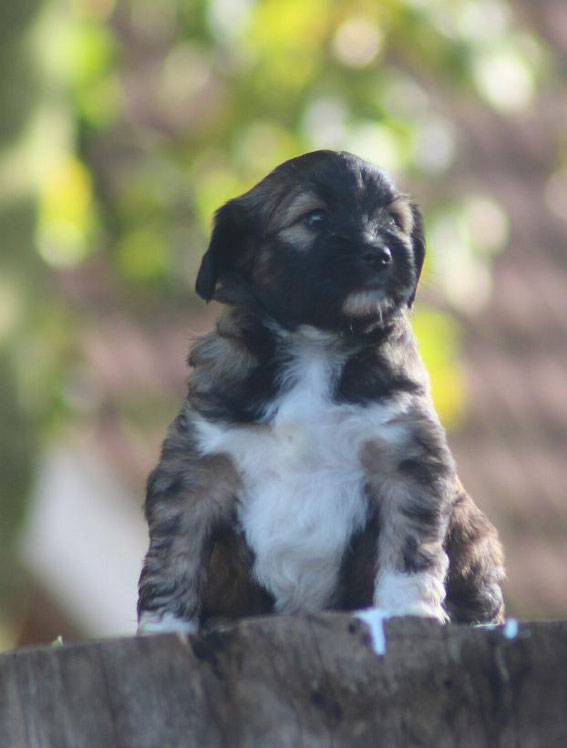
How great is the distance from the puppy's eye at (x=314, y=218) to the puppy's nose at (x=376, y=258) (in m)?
0.19

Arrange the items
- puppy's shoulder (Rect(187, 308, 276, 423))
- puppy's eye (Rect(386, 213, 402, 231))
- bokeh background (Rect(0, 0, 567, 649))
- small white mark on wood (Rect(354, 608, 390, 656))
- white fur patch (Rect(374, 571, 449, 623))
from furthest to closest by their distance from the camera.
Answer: bokeh background (Rect(0, 0, 567, 649)), puppy's eye (Rect(386, 213, 402, 231)), puppy's shoulder (Rect(187, 308, 276, 423)), white fur patch (Rect(374, 571, 449, 623)), small white mark on wood (Rect(354, 608, 390, 656))

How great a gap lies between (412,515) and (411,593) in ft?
0.61

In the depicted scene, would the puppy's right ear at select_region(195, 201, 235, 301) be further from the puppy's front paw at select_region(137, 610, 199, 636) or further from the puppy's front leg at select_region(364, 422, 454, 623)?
the puppy's front paw at select_region(137, 610, 199, 636)

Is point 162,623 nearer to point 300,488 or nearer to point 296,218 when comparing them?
point 300,488

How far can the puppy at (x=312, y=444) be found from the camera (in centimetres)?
390

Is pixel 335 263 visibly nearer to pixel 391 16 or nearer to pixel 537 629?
pixel 537 629

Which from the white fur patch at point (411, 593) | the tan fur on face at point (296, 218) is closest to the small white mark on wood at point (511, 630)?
the white fur patch at point (411, 593)

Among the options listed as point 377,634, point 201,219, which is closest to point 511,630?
point 377,634

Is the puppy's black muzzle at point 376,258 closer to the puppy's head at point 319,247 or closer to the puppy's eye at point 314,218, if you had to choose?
the puppy's head at point 319,247

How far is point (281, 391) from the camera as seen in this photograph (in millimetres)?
3992

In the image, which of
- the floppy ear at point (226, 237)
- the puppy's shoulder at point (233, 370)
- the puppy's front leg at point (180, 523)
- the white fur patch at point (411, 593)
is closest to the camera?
the white fur patch at point (411, 593)

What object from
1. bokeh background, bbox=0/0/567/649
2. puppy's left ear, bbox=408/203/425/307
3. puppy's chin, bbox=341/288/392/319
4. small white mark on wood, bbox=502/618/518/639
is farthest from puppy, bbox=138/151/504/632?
bokeh background, bbox=0/0/567/649

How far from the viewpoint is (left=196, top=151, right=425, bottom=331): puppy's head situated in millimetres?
3945

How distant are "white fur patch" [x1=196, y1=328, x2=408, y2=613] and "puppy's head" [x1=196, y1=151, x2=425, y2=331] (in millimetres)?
217
